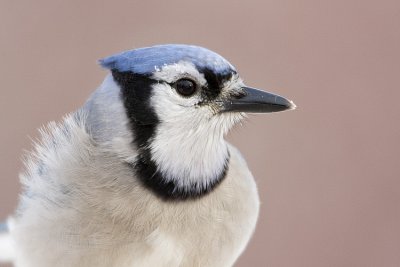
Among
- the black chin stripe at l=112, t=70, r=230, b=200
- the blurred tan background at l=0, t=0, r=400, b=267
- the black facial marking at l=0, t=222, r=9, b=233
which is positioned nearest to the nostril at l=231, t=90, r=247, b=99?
the black chin stripe at l=112, t=70, r=230, b=200

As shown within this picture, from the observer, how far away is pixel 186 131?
1142 millimetres

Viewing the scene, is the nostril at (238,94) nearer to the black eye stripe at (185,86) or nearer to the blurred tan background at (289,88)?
the black eye stripe at (185,86)

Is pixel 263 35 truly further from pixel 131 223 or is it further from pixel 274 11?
pixel 131 223

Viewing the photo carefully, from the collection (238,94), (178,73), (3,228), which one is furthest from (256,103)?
(3,228)

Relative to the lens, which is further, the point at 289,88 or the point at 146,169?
the point at 289,88

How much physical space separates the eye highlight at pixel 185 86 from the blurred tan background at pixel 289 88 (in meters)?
0.81

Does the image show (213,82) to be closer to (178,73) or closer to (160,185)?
(178,73)

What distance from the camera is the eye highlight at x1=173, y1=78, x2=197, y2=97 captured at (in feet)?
3.67

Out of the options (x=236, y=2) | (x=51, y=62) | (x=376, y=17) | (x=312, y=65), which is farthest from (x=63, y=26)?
(x=376, y=17)

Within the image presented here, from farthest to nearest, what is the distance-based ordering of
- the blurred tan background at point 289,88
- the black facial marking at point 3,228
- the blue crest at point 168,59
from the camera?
the blurred tan background at point 289,88, the black facial marking at point 3,228, the blue crest at point 168,59

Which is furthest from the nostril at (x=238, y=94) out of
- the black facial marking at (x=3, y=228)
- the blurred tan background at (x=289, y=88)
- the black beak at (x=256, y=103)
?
the blurred tan background at (x=289, y=88)

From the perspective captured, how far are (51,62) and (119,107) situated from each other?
0.95 metres

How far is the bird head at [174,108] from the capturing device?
111cm

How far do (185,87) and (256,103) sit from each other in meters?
0.11
